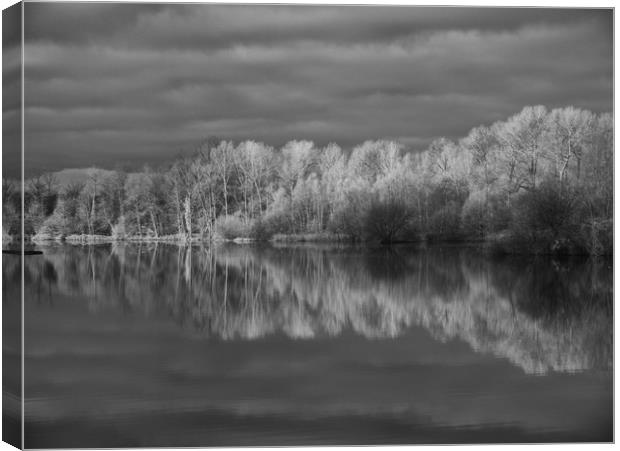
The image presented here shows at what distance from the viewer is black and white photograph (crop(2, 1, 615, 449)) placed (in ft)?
23.6

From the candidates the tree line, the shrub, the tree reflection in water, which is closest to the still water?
the tree reflection in water

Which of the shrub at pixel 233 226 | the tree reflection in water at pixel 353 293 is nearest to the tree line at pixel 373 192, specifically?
the shrub at pixel 233 226

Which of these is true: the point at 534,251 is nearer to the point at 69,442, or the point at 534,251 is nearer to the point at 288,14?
the point at 288,14

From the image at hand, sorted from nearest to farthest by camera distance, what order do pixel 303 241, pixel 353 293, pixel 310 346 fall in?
pixel 310 346, pixel 353 293, pixel 303 241

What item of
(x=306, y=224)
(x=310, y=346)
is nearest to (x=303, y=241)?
(x=306, y=224)

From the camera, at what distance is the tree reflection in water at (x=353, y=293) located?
327 inches

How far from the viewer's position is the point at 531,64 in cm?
807

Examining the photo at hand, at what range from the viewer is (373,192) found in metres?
9.41

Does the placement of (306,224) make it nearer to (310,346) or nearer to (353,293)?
(353,293)

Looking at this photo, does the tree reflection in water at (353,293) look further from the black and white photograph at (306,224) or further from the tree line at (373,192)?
the tree line at (373,192)

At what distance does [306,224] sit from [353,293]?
3.50 ft

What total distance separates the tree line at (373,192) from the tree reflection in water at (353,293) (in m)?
0.26

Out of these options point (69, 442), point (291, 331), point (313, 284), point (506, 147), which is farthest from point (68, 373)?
point (506, 147)

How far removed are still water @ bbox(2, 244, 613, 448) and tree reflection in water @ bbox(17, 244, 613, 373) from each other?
21mm
